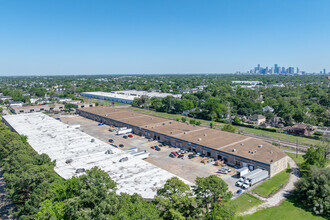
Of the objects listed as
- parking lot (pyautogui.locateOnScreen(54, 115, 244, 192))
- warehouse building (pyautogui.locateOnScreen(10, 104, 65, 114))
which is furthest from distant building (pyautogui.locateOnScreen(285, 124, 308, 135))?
warehouse building (pyautogui.locateOnScreen(10, 104, 65, 114))

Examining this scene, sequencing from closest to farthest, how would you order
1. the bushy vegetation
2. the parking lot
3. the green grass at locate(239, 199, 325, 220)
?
the bushy vegetation, the green grass at locate(239, 199, 325, 220), the parking lot

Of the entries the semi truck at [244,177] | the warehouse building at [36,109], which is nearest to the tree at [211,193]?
the semi truck at [244,177]

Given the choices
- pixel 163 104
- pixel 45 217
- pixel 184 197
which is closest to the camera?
pixel 45 217

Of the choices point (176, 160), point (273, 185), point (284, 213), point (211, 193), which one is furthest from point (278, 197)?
point (176, 160)

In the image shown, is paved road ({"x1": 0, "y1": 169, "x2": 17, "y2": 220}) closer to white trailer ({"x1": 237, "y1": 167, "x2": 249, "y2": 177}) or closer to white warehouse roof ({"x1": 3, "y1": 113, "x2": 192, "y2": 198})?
white warehouse roof ({"x1": 3, "y1": 113, "x2": 192, "y2": 198})

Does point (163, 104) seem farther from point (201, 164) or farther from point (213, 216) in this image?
point (213, 216)

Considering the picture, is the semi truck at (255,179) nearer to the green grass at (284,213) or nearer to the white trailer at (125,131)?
the green grass at (284,213)

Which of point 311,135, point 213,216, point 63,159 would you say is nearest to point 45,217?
point 213,216
